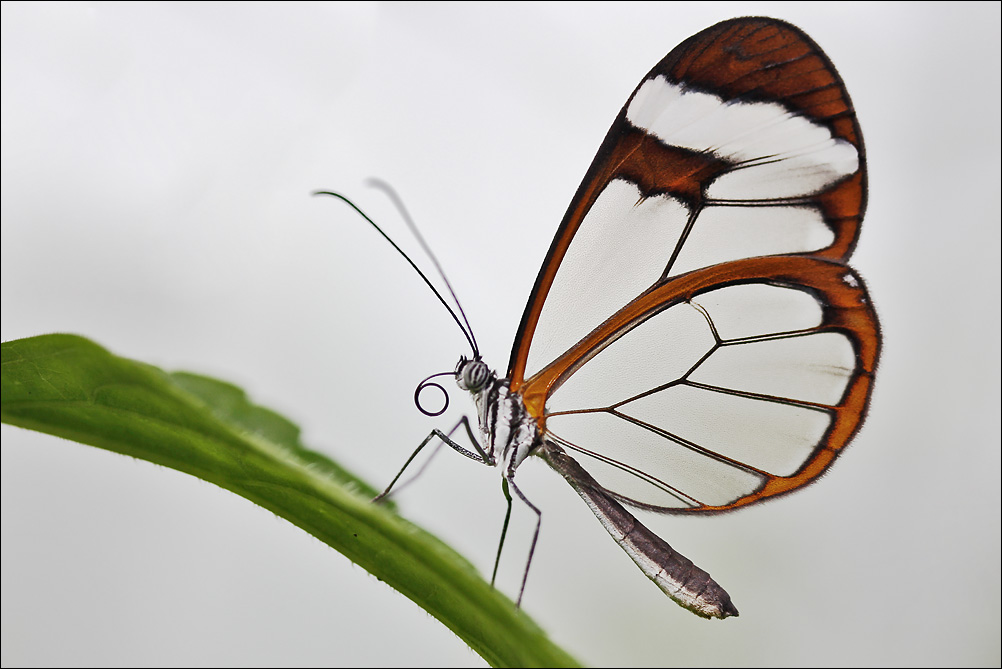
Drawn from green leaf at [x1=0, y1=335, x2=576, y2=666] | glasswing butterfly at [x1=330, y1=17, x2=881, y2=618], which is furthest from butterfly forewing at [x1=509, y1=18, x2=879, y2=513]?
green leaf at [x1=0, y1=335, x2=576, y2=666]

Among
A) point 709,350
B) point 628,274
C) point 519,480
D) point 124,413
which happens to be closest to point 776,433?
point 709,350

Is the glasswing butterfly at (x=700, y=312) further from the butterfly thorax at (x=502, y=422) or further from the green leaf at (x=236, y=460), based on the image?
the green leaf at (x=236, y=460)

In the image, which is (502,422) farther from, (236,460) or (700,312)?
(236,460)

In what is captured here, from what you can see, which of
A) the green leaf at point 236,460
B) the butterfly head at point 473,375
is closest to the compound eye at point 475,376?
the butterfly head at point 473,375

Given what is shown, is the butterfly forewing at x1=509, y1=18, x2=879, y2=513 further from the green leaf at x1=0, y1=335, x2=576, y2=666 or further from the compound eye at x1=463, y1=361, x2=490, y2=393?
the green leaf at x1=0, y1=335, x2=576, y2=666

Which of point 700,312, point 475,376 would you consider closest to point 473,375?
point 475,376
